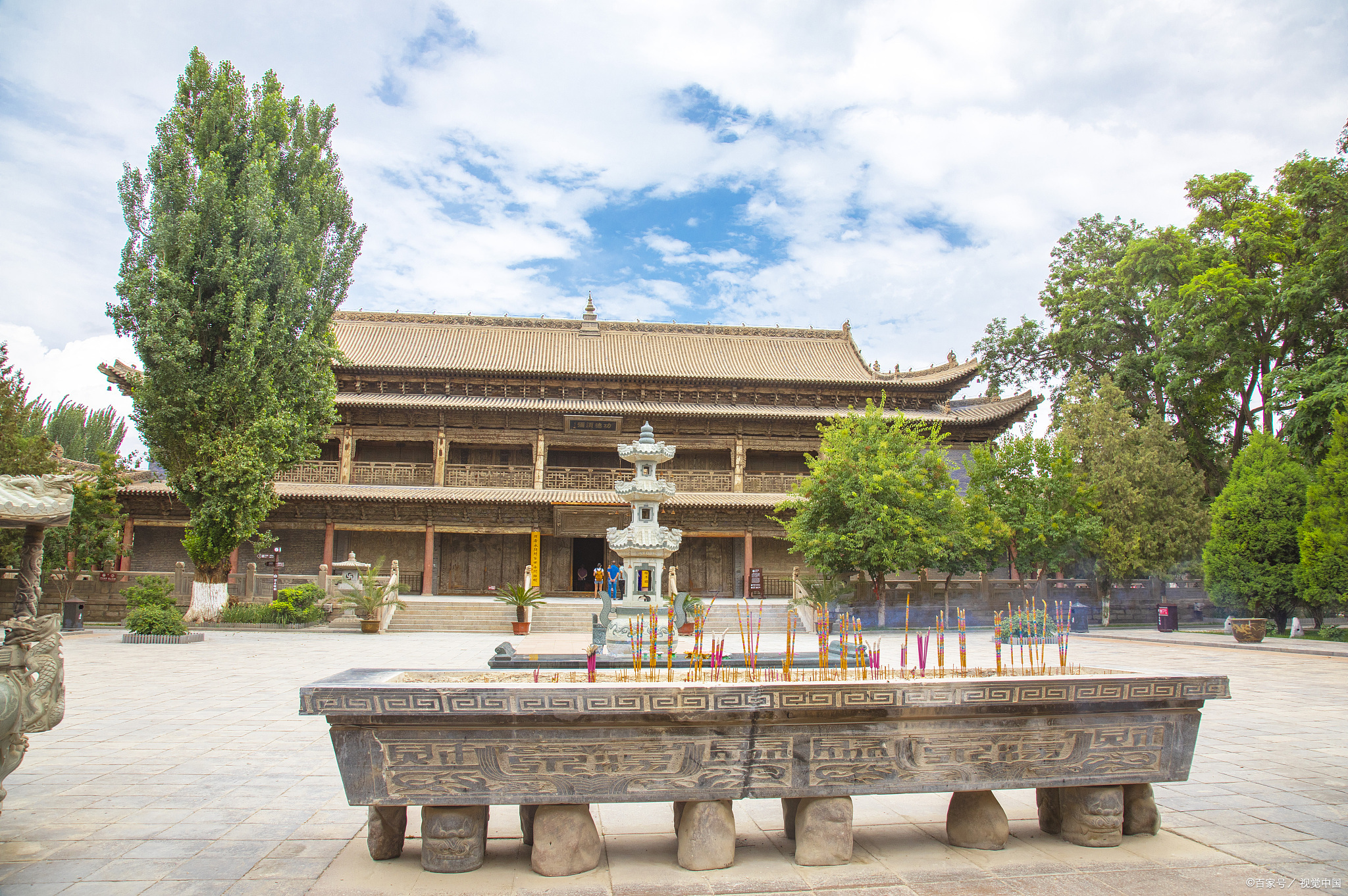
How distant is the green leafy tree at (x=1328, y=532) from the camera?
15.8 meters

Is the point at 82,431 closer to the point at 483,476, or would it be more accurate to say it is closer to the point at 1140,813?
the point at 483,476

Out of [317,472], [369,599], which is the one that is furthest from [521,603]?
[317,472]

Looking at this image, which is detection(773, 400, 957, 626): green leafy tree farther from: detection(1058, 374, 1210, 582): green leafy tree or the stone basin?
the stone basin

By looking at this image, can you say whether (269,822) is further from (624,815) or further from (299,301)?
(299,301)

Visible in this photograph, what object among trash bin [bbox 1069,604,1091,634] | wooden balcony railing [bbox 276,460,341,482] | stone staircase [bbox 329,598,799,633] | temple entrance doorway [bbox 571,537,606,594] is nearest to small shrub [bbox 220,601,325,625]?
stone staircase [bbox 329,598,799,633]

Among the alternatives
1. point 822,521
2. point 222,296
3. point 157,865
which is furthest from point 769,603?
point 157,865

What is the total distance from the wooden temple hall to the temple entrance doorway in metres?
0.06

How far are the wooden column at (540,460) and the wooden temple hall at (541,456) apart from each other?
0.07 m

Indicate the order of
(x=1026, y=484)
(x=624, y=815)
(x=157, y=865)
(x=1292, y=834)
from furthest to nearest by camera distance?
(x=1026, y=484)
(x=624, y=815)
(x=1292, y=834)
(x=157, y=865)

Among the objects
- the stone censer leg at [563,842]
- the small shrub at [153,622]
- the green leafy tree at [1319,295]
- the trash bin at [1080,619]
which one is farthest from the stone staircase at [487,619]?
the stone censer leg at [563,842]

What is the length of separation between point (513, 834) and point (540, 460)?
63.8 ft

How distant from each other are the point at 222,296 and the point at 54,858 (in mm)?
13364

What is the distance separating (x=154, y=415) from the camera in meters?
14.8

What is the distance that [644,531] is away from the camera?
424 inches
